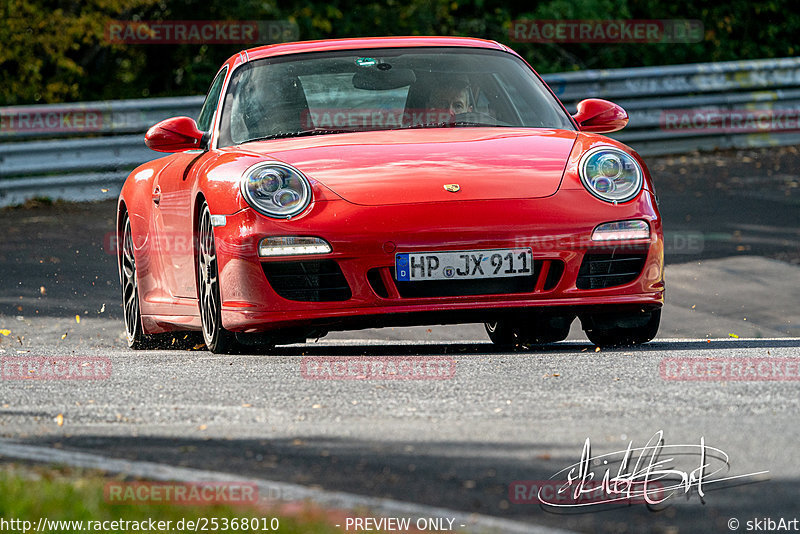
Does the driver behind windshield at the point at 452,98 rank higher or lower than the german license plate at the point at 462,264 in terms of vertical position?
higher

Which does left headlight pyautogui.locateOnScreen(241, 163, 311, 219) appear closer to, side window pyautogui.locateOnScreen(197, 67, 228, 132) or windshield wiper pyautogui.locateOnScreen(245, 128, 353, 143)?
windshield wiper pyautogui.locateOnScreen(245, 128, 353, 143)

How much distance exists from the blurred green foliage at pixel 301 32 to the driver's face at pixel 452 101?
9608mm

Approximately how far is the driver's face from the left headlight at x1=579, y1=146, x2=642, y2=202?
105cm

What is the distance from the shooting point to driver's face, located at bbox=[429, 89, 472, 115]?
24.1 feet

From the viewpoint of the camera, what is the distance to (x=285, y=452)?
163 inches

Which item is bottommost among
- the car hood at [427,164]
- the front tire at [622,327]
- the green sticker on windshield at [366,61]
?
the front tire at [622,327]

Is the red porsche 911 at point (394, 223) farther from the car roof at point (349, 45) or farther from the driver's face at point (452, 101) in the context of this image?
the car roof at point (349, 45)

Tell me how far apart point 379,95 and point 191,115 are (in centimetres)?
834

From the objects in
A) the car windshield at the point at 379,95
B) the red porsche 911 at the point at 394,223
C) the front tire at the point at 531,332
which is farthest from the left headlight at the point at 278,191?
the front tire at the point at 531,332

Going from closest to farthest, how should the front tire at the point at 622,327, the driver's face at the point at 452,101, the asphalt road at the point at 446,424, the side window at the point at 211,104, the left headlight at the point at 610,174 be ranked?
the asphalt road at the point at 446,424
the left headlight at the point at 610,174
the front tire at the point at 622,327
the driver's face at the point at 452,101
the side window at the point at 211,104

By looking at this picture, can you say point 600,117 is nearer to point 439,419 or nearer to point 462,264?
point 462,264

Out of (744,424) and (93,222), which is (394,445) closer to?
(744,424)

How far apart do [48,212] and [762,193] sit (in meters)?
7.06

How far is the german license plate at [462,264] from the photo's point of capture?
608cm
